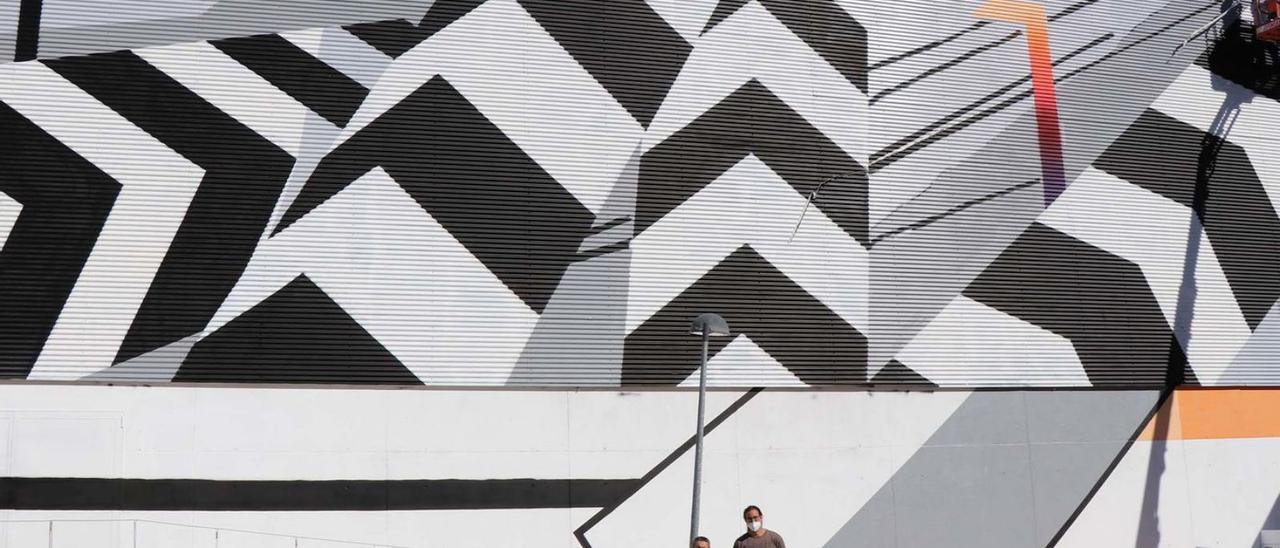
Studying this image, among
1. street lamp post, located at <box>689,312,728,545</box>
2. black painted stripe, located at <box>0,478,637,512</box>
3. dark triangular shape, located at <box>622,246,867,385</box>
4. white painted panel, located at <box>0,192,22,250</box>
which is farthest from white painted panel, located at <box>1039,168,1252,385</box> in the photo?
white painted panel, located at <box>0,192,22,250</box>

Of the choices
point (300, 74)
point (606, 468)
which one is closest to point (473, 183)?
point (300, 74)

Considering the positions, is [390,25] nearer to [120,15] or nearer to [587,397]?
[120,15]

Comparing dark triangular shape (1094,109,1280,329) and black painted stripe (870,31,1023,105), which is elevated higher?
black painted stripe (870,31,1023,105)

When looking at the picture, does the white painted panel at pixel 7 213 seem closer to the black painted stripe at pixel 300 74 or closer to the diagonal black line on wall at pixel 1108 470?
the black painted stripe at pixel 300 74

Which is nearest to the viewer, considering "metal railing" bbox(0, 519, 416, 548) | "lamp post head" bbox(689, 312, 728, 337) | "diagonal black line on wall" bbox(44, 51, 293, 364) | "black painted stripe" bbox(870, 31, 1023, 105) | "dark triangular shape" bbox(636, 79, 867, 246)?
"lamp post head" bbox(689, 312, 728, 337)

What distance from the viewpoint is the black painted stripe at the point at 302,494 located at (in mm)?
16234

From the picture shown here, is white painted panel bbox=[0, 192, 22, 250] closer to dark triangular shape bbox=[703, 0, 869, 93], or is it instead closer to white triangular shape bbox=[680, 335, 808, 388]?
white triangular shape bbox=[680, 335, 808, 388]

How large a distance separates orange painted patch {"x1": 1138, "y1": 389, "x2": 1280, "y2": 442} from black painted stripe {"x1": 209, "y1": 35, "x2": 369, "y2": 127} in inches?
565

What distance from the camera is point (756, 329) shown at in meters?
19.1

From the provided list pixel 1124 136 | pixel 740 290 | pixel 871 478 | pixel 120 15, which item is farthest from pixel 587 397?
pixel 1124 136

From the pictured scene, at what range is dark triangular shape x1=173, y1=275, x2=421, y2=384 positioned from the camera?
56.5 feet

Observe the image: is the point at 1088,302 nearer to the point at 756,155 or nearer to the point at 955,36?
the point at 955,36

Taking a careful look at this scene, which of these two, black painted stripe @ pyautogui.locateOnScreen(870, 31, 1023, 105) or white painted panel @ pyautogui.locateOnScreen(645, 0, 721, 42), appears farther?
black painted stripe @ pyautogui.locateOnScreen(870, 31, 1023, 105)

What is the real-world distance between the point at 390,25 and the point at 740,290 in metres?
7.05
